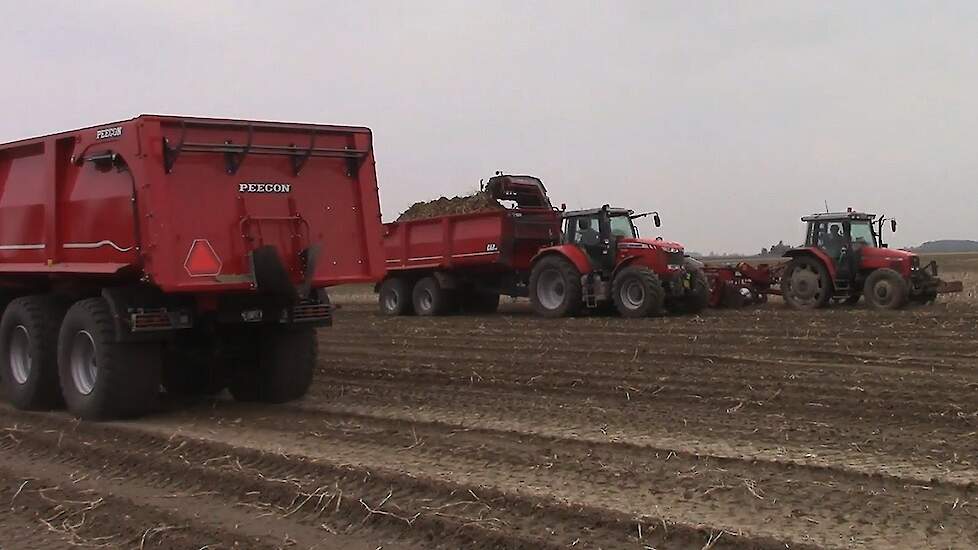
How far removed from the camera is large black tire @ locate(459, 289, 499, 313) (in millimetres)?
20859

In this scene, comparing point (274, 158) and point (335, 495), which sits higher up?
point (274, 158)

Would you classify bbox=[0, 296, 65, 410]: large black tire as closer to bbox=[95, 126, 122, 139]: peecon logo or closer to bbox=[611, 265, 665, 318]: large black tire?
bbox=[95, 126, 122, 139]: peecon logo

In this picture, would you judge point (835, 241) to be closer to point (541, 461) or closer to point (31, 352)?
point (541, 461)

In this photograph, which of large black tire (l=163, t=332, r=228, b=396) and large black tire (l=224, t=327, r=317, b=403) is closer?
large black tire (l=163, t=332, r=228, b=396)

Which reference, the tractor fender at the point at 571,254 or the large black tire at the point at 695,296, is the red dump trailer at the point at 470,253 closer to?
the tractor fender at the point at 571,254

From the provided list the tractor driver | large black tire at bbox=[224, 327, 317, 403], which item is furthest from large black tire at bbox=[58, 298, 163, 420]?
the tractor driver

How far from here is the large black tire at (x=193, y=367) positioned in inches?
345

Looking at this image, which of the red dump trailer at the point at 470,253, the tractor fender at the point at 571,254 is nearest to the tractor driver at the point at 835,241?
the tractor fender at the point at 571,254

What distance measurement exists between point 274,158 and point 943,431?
224 inches

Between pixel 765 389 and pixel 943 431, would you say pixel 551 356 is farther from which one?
pixel 943 431

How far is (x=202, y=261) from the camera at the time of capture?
25.3 ft

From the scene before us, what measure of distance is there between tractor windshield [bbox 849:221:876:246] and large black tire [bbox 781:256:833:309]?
0.77 metres

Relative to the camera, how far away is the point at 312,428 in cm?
773

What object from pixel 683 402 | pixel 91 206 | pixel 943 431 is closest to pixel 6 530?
pixel 91 206
